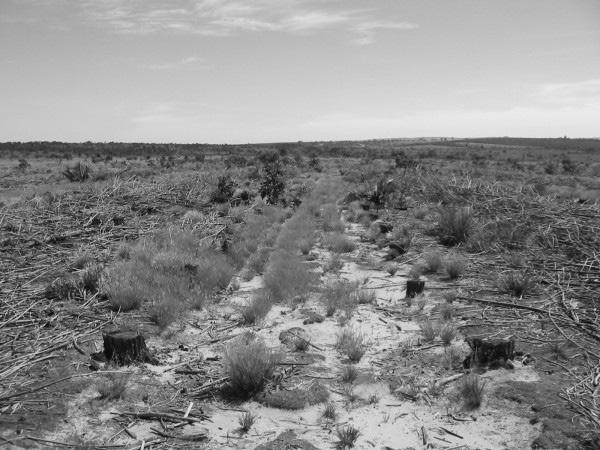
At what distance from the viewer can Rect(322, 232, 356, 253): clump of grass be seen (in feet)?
38.8

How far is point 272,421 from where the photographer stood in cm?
466

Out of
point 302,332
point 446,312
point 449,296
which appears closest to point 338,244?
point 449,296

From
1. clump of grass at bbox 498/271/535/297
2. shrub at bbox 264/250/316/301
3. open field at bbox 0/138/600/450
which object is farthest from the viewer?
shrub at bbox 264/250/316/301

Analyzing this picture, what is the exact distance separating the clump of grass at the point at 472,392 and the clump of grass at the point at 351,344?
4.55ft

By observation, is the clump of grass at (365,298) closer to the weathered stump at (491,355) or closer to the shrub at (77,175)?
the weathered stump at (491,355)

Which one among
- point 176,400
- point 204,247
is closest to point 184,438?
point 176,400

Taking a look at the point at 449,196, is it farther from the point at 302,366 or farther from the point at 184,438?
the point at 184,438

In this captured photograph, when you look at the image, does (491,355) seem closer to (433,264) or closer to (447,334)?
(447,334)

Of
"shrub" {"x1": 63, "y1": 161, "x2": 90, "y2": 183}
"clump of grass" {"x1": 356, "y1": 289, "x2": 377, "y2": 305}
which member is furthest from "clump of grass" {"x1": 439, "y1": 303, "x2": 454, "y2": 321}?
"shrub" {"x1": 63, "y1": 161, "x2": 90, "y2": 183}

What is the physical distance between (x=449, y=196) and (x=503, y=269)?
6.94 meters

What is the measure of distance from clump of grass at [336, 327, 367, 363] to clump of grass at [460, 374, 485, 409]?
1387 mm

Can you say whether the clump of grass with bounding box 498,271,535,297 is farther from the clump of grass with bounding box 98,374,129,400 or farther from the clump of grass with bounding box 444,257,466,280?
the clump of grass with bounding box 98,374,129,400

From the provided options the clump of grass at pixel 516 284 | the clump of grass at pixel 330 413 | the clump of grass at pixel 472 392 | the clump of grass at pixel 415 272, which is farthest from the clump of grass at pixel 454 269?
the clump of grass at pixel 330 413

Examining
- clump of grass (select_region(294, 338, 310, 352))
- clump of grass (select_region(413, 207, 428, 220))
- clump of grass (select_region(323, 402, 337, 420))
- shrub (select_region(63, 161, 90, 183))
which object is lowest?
clump of grass (select_region(323, 402, 337, 420))
